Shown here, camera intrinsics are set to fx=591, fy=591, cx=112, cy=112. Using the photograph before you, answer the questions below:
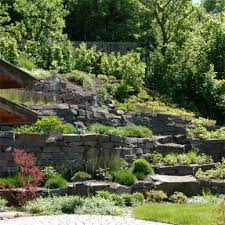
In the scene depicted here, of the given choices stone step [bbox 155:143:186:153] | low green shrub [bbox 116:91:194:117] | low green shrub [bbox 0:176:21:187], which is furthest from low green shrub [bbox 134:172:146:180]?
low green shrub [bbox 116:91:194:117]

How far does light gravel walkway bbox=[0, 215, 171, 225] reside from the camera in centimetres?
1056

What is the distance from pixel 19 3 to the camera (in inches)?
1104

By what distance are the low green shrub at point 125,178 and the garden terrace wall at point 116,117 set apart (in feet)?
11.7

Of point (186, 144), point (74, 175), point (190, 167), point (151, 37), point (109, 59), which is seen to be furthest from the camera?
point (151, 37)

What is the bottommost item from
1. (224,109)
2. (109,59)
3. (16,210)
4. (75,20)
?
(16,210)

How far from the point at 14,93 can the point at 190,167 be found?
6.28 metres

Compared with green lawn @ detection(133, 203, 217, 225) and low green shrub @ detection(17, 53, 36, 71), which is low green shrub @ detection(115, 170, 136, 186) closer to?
green lawn @ detection(133, 203, 217, 225)

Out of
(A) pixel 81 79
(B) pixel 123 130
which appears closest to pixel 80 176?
(B) pixel 123 130

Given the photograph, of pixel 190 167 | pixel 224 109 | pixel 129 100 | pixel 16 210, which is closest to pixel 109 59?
pixel 129 100

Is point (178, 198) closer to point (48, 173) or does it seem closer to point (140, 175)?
point (140, 175)

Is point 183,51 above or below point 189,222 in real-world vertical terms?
above

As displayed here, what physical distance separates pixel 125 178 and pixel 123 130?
293 centimetres

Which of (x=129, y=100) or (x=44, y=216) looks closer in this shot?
(x=44, y=216)

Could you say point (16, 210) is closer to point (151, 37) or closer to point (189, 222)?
point (189, 222)
